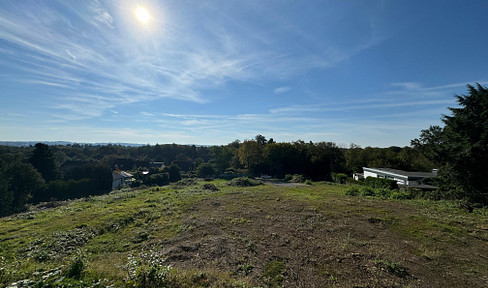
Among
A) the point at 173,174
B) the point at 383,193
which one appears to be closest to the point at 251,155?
the point at 173,174

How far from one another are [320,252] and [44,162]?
62.1 meters

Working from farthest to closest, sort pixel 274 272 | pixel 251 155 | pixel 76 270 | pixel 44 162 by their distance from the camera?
A: pixel 251 155, pixel 44 162, pixel 274 272, pixel 76 270

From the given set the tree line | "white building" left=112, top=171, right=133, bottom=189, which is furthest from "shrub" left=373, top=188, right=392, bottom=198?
"white building" left=112, top=171, right=133, bottom=189

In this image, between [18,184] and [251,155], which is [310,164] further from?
[18,184]

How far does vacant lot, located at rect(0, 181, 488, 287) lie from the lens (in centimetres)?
732

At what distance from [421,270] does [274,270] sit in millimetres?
6568

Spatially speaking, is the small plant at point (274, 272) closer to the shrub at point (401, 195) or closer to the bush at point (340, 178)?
the shrub at point (401, 195)

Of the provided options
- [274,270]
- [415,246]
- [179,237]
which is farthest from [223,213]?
[415,246]

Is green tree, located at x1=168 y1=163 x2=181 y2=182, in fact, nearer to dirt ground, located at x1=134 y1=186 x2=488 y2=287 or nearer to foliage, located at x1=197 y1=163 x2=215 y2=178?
foliage, located at x1=197 y1=163 x2=215 y2=178

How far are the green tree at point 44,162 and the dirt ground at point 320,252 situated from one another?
165ft

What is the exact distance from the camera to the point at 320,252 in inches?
411

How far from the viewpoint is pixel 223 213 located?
1920cm

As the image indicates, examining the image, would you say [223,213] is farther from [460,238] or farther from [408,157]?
[408,157]

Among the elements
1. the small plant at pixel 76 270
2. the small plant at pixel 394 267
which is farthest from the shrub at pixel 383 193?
the small plant at pixel 76 270
